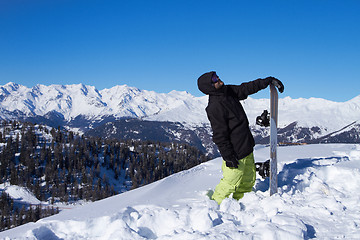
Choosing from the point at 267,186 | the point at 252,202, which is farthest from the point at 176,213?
the point at 267,186

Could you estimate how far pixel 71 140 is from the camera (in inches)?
6875

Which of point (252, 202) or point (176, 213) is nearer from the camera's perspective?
point (176, 213)

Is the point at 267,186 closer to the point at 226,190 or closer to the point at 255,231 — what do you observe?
the point at 226,190

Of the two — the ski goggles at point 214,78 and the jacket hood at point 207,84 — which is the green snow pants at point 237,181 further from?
the ski goggles at point 214,78

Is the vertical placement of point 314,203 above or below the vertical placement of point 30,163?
above

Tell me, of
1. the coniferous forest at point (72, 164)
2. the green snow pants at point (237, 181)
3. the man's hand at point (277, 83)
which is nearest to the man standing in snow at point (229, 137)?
the green snow pants at point (237, 181)

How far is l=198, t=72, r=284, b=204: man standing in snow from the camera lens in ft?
19.9

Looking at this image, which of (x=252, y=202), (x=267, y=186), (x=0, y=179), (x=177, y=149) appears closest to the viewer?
(x=252, y=202)

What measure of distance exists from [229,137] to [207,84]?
3.86 ft

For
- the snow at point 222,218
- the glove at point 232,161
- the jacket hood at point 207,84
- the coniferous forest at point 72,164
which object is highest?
the jacket hood at point 207,84

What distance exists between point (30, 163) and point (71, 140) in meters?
31.3

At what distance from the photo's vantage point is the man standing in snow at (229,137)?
6062mm

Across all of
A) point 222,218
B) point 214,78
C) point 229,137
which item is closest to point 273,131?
point 229,137

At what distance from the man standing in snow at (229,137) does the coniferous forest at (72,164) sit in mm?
123394
